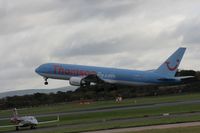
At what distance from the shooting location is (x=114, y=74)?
10131cm

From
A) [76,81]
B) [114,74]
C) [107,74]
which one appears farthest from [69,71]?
[114,74]

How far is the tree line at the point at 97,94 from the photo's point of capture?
339ft

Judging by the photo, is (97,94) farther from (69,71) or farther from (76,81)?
(76,81)

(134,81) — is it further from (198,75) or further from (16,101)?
(198,75)

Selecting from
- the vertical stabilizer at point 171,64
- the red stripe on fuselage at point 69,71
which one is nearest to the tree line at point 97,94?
the vertical stabilizer at point 171,64

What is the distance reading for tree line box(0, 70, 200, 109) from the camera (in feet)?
339

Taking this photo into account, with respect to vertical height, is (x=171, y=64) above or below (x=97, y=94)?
above

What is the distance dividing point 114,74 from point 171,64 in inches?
415

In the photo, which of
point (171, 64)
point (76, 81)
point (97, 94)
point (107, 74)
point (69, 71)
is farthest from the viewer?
point (97, 94)

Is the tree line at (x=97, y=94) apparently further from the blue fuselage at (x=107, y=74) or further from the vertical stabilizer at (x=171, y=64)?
the vertical stabilizer at (x=171, y=64)

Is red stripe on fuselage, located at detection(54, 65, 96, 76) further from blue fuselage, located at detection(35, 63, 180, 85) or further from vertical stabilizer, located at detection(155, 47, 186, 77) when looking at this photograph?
vertical stabilizer, located at detection(155, 47, 186, 77)

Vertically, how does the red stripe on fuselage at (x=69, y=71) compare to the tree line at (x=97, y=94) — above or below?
above

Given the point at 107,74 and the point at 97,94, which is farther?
the point at 97,94

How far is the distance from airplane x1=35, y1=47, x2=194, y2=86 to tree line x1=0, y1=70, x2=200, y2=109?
97.5 inches
